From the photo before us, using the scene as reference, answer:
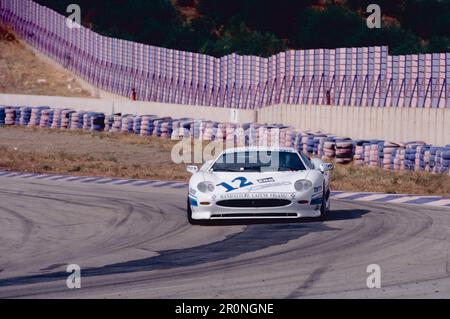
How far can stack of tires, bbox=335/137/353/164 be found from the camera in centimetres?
3209

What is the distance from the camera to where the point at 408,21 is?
8962 cm

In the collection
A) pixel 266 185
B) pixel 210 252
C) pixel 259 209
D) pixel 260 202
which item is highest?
pixel 266 185

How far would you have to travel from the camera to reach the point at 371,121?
3412cm

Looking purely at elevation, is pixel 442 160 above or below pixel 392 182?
above

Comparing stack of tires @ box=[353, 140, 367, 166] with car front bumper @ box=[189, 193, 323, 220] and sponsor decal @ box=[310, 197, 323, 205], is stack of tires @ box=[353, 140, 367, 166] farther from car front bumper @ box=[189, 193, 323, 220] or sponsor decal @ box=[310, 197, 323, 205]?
car front bumper @ box=[189, 193, 323, 220]

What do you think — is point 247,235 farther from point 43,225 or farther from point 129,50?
point 129,50

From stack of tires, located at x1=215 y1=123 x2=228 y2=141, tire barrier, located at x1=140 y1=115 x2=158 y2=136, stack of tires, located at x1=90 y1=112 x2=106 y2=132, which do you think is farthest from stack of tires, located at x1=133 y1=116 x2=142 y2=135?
stack of tires, located at x1=215 y1=123 x2=228 y2=141

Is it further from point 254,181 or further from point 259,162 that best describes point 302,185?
point 259,162

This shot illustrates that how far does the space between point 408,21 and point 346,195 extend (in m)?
68.5

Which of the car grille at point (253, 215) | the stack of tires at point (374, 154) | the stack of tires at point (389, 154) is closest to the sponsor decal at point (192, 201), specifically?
the car grille at point (253, 215)

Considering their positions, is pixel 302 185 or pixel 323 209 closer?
pixel 302 185

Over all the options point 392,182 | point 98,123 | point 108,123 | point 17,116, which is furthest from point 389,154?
point 17,116

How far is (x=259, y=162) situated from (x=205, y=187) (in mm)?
1322

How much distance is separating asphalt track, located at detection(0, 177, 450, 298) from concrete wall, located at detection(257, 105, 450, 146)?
1065cm
